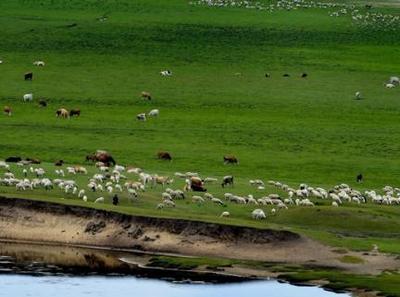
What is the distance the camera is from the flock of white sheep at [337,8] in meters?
94.6

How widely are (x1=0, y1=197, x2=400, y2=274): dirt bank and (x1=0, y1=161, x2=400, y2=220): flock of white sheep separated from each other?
1838mm

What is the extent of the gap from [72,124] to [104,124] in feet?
4.68

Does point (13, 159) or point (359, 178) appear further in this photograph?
point (359, 178)

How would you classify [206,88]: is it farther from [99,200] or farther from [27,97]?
[99,200]

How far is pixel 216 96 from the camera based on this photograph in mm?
74500

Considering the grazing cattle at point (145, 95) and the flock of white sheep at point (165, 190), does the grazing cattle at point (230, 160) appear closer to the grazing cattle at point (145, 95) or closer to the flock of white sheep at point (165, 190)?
the flock of white sheep at point (165, 190)

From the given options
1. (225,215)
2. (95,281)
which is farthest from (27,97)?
(95,281)

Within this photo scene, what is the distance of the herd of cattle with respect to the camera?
4922 centimetres

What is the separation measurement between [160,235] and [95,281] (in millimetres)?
4552

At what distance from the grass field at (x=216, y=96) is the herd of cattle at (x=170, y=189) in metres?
0.47

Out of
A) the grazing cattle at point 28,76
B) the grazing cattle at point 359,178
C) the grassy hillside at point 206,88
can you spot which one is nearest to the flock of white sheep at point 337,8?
the grassy hillside at point 206,88

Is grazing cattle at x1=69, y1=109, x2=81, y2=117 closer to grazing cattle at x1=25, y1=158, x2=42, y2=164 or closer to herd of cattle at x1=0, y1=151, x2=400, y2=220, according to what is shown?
grazing cattle at x1=25, y1=158, x2=42, y2=164

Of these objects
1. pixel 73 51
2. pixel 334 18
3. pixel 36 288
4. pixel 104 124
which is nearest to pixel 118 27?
pixel 73 51

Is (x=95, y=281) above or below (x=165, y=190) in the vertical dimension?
below
